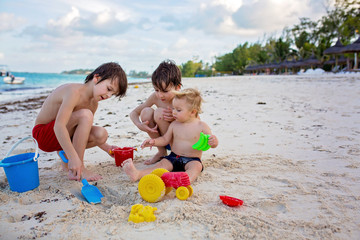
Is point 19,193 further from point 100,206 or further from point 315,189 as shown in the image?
point 315,189

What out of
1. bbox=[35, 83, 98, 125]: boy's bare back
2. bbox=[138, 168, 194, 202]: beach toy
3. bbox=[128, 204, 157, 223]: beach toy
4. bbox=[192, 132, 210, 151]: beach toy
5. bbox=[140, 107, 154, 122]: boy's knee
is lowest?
bbox=[128, 204, 157, 223]: beach toy

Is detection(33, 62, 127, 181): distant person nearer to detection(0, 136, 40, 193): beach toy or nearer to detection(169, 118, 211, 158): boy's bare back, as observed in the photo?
detection(0, 136, 40, 193): beach toy

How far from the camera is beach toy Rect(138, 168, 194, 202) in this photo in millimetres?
1742

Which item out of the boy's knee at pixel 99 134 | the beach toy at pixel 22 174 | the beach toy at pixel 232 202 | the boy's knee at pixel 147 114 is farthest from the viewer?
the boy's knee at pixel 147 114

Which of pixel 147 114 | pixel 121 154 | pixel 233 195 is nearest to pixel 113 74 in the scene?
pixel 147 114

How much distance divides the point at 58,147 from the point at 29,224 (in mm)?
1062

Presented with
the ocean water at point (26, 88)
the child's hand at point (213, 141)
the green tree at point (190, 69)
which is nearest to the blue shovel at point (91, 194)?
the child's hand at point (213, 141)

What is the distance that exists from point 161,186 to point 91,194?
1.97 ft

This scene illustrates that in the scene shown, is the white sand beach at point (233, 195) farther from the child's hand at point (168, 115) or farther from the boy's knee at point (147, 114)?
the child's hand at point (168, 115)

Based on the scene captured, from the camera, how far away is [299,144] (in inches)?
121

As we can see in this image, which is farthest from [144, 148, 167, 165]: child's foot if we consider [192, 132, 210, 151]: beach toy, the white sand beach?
[192, 132, 210, 151]: beach toy

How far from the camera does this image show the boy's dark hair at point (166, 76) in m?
2.60

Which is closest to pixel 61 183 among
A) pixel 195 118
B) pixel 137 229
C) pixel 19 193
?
pixel 19 193

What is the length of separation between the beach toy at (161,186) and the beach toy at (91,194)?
14.4 inches
